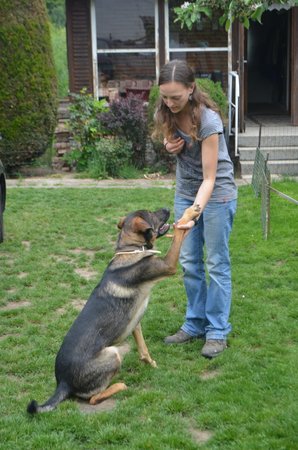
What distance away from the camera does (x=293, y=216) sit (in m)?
8.02

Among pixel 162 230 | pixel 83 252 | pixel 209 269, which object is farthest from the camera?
pixel 83 252

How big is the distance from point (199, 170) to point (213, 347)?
1.24 metres

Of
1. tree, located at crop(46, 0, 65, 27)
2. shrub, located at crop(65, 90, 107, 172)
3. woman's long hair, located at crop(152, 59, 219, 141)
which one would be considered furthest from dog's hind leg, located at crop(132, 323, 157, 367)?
tree, located at crop(46, 0, 65, 27)

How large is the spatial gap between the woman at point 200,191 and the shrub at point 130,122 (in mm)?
7132

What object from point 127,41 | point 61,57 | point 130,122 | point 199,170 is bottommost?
point 199,170

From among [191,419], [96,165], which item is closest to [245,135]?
[96,165]

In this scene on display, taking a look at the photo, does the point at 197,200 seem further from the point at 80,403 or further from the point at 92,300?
the point at 80,403

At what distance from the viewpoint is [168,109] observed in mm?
4211

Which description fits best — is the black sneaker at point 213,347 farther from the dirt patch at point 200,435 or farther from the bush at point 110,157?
the bush at point 110,157

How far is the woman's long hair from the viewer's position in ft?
12.9

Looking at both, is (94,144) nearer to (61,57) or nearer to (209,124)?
(209,124)

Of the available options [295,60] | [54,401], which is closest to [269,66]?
[295,60]

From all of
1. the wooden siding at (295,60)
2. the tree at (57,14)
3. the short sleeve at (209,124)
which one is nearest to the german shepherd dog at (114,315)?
the short sleeve at (209,124)

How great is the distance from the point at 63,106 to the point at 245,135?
203 inches
